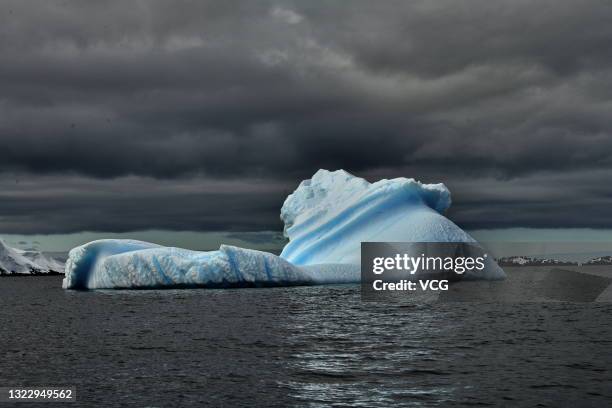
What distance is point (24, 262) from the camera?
175 metres

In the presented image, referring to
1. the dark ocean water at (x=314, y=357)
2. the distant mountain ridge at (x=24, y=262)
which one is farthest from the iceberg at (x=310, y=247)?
the distant mountain ridge at (x=24, y=262)

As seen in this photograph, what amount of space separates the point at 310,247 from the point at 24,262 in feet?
484

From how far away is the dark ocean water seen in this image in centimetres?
1203

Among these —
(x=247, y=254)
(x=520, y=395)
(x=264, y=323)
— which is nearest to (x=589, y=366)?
(x=520, y=395)

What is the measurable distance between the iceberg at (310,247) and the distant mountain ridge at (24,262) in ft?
440

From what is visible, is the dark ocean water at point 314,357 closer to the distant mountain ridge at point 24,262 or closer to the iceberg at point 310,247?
the iceberg at point 310,247

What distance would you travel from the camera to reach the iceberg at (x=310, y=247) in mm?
39344

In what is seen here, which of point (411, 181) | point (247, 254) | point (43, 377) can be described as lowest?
point (43, 377)

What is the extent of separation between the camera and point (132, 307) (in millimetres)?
31000

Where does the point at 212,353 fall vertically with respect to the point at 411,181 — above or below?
below

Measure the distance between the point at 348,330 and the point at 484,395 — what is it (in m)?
9.73

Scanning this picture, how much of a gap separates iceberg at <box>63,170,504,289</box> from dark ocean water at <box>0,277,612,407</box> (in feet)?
34.9

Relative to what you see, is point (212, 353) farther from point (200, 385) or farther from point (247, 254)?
point (247, 254)

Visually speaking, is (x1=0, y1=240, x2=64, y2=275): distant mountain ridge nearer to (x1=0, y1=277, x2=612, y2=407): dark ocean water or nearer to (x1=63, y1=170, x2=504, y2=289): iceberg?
(x1=63, y1=170, x2=504, y2=289): iceberg
